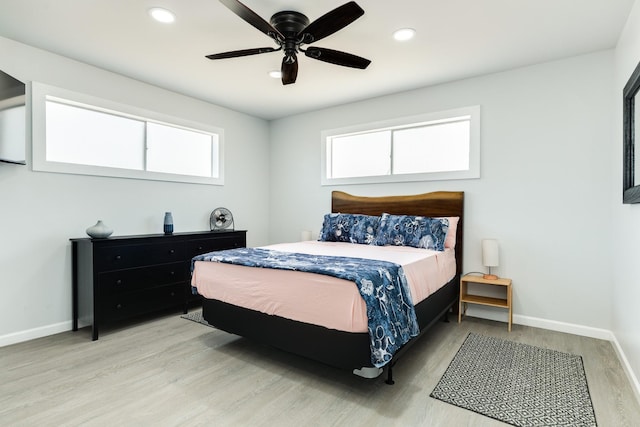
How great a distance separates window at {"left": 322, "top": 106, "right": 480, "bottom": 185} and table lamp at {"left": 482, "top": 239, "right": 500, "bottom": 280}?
0.77 metres

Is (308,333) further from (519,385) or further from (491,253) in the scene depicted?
(491,253)

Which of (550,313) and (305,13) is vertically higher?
(305,13)

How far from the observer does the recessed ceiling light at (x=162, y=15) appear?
8.02 ft

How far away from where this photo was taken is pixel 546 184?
3328 millimetres

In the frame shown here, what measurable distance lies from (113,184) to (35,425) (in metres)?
2.43

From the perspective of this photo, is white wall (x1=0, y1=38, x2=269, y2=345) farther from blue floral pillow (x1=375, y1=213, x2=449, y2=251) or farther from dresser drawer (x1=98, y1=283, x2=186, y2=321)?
blue floral pillow (x1=375, y1=213, x2=449, y2=251)

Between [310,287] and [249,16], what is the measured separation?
5.76ft

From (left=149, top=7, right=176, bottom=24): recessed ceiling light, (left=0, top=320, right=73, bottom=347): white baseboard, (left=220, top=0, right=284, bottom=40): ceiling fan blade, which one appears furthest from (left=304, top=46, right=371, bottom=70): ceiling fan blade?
(left=0, top=320, right=73, bottom=347): white baseboard

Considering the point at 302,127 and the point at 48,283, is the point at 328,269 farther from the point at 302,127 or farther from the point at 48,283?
the point at 302,127

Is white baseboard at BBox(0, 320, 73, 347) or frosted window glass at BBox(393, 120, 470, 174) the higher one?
frosted window glass at BBox(393, 120, 470, 174)

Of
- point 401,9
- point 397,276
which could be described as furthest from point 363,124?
point 397,276

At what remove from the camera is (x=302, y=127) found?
5.21 meters

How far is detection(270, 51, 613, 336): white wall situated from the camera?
10.2 ft

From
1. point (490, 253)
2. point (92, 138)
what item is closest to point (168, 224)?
point (92, 138)
